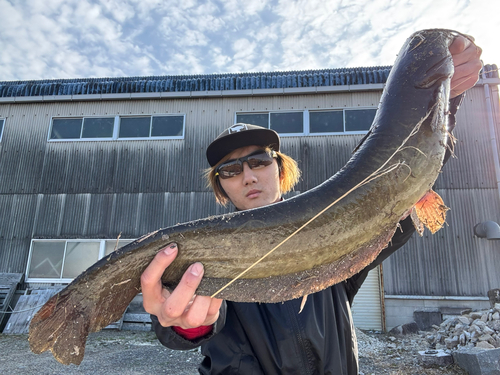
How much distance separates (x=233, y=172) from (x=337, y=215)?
53.2 inches

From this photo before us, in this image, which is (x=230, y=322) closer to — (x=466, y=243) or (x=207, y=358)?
(x=207, y=358)

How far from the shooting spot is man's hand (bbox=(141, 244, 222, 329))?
167cm

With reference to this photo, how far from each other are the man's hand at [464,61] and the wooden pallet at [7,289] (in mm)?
12534

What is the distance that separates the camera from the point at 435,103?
1.91m

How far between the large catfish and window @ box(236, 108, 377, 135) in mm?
9683

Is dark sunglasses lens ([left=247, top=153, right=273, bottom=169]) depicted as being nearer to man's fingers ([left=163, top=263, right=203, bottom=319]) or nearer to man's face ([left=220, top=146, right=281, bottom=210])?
man's face ([left=220, top=146, right=281, bottom=210])

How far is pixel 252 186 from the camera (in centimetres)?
281

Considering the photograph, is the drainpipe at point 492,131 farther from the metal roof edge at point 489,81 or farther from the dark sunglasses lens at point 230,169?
the dark sunglasses lens at point 230,169

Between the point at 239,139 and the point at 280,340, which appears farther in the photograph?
the point at 239,139

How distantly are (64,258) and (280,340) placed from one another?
1110 cm

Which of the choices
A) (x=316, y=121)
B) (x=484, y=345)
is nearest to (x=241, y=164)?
(x=484, y=345)

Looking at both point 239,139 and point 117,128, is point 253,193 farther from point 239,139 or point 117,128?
point 117,128

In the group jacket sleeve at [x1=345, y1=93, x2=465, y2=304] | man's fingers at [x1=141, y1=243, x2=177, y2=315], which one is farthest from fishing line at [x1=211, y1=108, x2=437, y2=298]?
jacket sleeve at [x1=345, y1=93, x2=465, y2=304]

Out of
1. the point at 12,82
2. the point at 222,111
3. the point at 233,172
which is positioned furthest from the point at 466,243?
the point at 12,82
